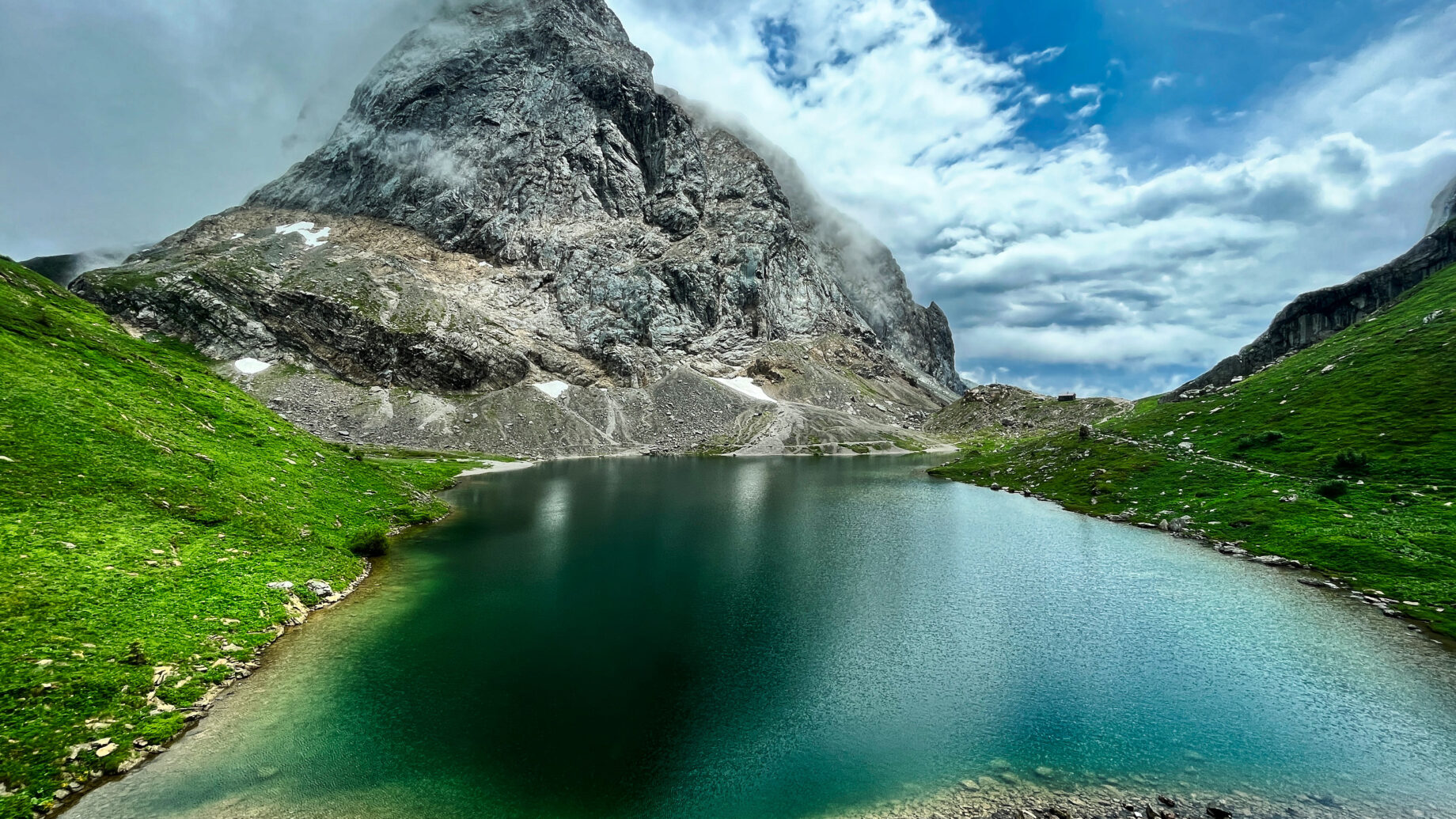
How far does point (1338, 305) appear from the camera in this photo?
90875 mm

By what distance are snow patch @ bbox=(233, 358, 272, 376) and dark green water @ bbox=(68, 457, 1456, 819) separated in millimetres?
158897

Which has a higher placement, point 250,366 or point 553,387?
point 250,366

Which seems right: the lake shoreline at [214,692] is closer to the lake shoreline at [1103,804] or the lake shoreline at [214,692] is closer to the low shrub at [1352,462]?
the lake shoreline at [1103,804]

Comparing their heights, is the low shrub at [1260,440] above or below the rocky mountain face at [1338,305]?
below

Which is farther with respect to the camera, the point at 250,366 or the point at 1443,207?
the point at 250,366

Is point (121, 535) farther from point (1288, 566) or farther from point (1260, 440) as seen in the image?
point (1260, 440)

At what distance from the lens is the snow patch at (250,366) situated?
157000mm

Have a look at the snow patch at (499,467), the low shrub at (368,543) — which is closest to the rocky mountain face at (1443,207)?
the low shrub at (368,543)

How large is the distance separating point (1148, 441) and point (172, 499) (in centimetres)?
10338

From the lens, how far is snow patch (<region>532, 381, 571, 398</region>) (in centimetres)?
17825

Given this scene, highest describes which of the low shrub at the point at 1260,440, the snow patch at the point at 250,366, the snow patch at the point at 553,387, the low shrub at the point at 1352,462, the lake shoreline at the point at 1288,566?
the snow patch at the point at 250,366

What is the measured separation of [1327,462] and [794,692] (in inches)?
2396

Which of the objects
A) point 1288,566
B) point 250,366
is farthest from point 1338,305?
point 250,366

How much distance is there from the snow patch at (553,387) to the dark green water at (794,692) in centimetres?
13666
